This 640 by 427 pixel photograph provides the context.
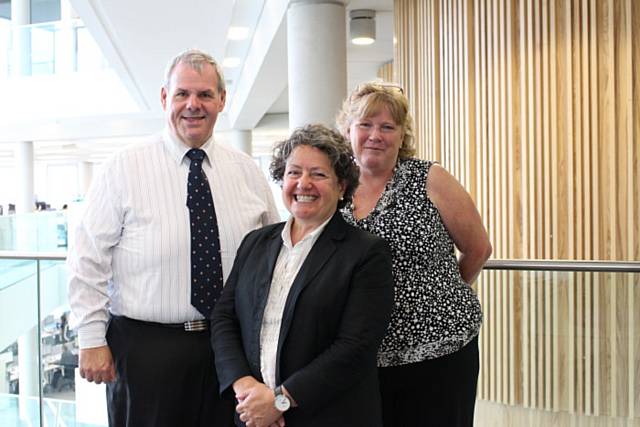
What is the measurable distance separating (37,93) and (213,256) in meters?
14.7

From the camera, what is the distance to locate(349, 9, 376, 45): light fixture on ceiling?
6.39 m

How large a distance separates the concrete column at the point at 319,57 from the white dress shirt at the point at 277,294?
3653 millimetres

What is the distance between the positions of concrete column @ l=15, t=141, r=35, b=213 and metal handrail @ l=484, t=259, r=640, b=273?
16.6 m

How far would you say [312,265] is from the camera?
81.0 inches

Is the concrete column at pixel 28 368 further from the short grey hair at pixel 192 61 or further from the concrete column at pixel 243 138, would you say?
the concrete column at pixel 243 138

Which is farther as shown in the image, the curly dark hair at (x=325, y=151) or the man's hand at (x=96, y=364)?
the man's hand at (x=96, y=364)

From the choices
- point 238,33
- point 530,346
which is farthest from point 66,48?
point 530,346

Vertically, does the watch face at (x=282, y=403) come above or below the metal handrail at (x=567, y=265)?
below

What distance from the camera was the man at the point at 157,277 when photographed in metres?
2.37

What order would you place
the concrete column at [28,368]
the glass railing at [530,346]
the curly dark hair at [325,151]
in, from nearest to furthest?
the curly dark hair at [325,151], the glass railing at [530,346], the concrete column at [28,368]

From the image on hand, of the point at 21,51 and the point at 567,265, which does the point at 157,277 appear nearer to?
the point at 567,265

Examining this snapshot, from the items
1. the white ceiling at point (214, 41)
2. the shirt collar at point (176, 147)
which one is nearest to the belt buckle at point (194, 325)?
the shirt collar at point (176, 147)

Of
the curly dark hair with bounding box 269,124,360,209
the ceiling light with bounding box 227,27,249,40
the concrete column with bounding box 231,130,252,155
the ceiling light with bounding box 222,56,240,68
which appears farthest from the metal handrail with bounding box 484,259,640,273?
the concrete column with bounding box 231,130,252,155

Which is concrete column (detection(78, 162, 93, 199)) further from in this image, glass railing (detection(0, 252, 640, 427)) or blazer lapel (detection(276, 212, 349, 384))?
blazer lapel (detection(276, 212, 349, 384))
